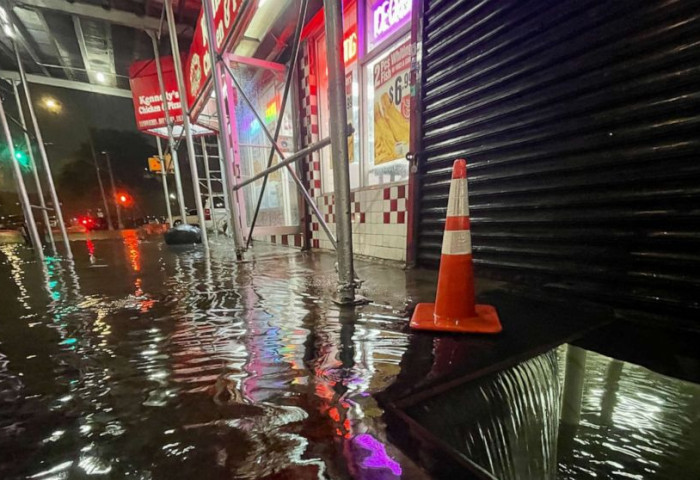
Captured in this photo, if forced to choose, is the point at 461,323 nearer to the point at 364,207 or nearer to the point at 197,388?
the point at 197,388

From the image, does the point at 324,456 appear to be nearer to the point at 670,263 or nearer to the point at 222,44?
the point at 670,263

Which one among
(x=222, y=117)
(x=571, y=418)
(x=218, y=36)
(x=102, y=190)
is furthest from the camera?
(x=102, y=190)

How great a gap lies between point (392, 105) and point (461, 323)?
7.85 feet

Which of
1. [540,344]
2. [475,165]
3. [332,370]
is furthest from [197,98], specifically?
[540,344]

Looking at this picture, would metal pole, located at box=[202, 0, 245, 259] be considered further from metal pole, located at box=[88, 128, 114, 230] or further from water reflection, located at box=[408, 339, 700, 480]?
metal pole, located at box=[88, 128, 114, 230]

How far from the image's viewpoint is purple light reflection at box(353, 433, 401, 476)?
0.54 metres

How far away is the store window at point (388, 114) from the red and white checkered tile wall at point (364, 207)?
0.26m

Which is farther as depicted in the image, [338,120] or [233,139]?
[233,139]

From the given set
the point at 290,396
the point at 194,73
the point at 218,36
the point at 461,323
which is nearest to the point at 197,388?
the point at 290,396

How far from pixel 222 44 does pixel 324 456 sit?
3.47m

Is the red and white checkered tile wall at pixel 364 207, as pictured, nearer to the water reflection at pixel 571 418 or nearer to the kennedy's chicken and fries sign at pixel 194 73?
the kennedy's chicken and fries sign at pixel 194 73

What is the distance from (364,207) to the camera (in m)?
3.13

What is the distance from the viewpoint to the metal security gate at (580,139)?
1.22m

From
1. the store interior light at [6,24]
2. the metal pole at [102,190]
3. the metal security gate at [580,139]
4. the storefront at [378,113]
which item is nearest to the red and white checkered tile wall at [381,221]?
the storefront at [378,113]
